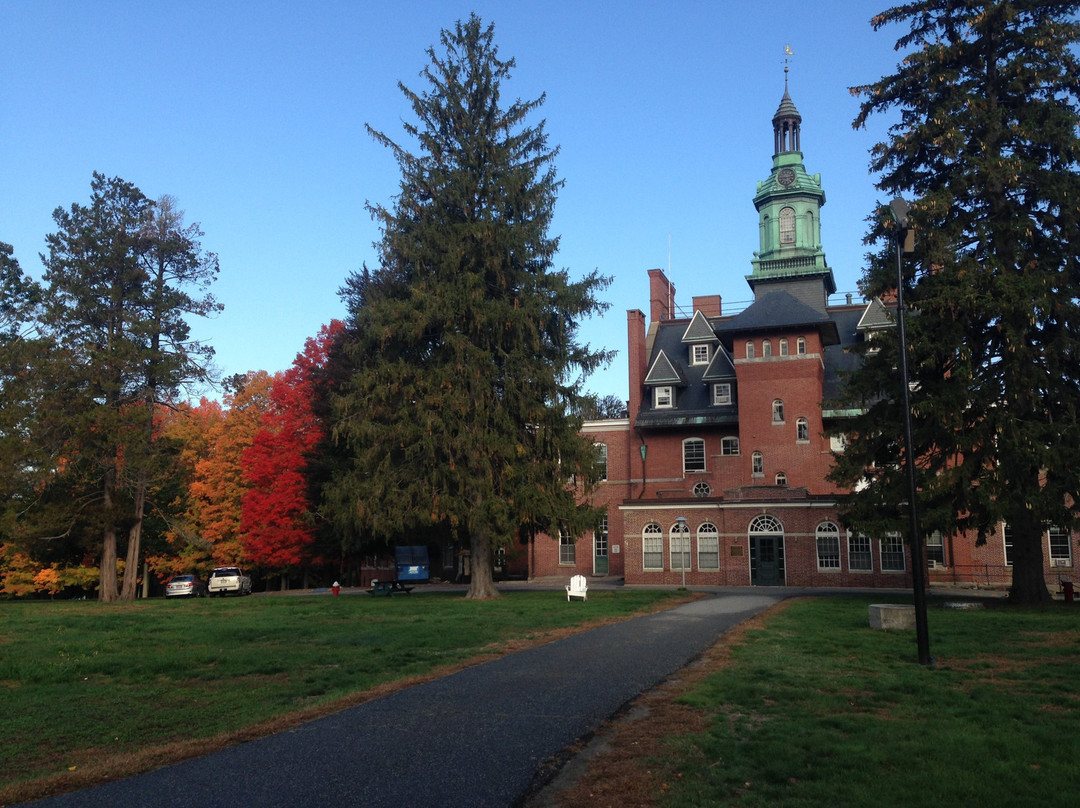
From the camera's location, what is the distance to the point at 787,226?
187 feet

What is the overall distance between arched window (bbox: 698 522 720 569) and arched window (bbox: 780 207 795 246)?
2430cm

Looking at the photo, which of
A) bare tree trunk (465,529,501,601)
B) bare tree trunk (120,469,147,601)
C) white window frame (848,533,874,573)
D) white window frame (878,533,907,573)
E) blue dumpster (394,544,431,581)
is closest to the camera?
bare tree trunk (465,529,501,601)

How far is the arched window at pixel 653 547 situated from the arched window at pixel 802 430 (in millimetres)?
9002

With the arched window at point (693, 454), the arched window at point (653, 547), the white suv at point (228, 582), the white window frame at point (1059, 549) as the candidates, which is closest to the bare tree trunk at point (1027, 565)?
the white window frame at point (1059, 549)

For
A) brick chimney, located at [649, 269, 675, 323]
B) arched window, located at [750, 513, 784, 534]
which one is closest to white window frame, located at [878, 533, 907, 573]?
arched window, located at [750, 513, 784, 534]

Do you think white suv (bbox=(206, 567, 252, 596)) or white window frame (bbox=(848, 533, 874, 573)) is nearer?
white window frame (bbox=(848, 533, 874, 573))

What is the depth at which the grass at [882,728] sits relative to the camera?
616cm

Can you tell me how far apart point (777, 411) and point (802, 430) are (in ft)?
5.15

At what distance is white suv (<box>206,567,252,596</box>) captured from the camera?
4066cm

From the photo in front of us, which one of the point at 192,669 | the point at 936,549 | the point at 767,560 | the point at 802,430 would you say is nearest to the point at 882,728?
the point at 192,669

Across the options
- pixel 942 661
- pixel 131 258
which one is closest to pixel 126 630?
pixel 942 661

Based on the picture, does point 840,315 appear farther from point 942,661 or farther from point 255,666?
point 255,666

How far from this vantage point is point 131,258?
1390 inches

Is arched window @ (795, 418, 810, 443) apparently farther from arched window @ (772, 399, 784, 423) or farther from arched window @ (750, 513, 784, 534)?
arched window @ (750, 513, 784, 534)
